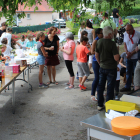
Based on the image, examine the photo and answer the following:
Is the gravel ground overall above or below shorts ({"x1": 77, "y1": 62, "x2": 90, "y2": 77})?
below

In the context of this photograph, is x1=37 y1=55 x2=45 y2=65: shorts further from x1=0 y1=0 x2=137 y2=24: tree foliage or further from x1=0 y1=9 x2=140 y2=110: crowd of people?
x1=0 y1=0 x2=137 y2=24: tree foliage

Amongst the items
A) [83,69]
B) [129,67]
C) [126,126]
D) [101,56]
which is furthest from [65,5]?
[126,126]

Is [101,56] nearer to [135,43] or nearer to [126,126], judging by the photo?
[135,43]

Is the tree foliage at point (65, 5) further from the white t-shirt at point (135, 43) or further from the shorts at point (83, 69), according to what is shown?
the shorts at point (83, 69)

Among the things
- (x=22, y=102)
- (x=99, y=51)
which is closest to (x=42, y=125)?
(x=22, y=102)

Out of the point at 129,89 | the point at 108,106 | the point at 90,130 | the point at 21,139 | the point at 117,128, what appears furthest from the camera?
the point at 129,89

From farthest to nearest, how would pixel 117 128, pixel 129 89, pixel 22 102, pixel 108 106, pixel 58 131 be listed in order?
pixel 129 89
pixel 22 102
pixel 58 131
pixel 108 106
pixel 117 128

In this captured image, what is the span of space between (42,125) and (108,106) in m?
2.14

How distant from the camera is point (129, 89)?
22.6 feet

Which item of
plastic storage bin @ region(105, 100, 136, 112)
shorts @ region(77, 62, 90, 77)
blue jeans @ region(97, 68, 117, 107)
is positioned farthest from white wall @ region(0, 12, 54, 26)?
plastic storage bin @ region(105, 100, 136, 112)

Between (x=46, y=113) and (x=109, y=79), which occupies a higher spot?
(x=109, y=79)

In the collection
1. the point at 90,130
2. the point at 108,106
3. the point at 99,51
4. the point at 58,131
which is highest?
the point at 99,51

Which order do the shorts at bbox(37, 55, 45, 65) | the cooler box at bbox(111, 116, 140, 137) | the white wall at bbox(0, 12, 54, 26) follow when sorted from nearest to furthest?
1. the cooler box at bbox(111, 116, 140, 137)
2. the shorts at bbox(37, 55, 45, 65)
3. the white wall at bbox(0, 12, 54, 26)

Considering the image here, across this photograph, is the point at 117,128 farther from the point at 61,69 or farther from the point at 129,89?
the point at 61,69
